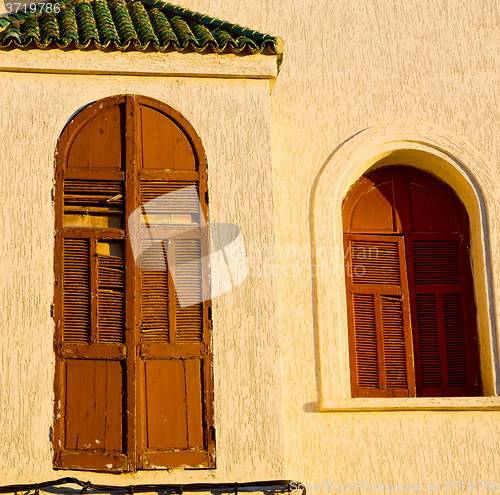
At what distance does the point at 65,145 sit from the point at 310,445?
10.4 ft

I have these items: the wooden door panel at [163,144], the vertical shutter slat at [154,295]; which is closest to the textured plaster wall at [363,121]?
the wooden door panel at [163,144]

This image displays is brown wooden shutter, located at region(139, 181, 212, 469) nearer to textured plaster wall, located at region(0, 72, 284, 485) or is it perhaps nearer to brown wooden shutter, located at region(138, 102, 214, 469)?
brown wooden shutter, located at region(138, 102, 214, 469)

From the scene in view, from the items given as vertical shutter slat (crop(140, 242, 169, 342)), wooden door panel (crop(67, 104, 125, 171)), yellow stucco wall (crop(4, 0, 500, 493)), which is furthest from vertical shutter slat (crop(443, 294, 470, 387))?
wooden door panel (crop(67, 104, 125, 171))

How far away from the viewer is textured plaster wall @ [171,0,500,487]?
6.45 meters

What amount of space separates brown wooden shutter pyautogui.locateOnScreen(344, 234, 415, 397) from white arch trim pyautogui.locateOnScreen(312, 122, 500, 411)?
30cm

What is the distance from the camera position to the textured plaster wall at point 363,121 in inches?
254

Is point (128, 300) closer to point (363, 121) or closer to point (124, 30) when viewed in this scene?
point (124, 30)

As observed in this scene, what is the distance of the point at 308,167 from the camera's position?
7148 millimetres

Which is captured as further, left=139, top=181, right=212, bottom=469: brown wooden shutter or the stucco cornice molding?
the stucco cornice molding

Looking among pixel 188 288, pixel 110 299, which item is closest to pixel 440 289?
pixel 188 288

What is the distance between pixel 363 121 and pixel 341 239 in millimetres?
1170

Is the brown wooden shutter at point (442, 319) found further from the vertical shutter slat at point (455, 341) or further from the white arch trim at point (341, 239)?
the white arch trim at point (341, 239)

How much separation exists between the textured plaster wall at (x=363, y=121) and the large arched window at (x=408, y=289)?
41 centimetres

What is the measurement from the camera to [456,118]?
24.3ft
